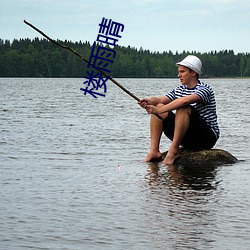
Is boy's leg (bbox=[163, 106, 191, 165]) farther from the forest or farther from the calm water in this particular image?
the forest

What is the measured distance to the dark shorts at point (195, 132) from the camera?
340 inches

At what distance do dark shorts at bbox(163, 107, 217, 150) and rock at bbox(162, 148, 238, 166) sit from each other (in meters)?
0.07

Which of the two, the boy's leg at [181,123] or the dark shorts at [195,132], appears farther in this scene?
the dark shorts at [195,132]

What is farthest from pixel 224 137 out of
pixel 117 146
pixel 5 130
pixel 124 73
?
pixel 124 73

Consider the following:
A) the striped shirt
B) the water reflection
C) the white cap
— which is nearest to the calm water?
the water reflection

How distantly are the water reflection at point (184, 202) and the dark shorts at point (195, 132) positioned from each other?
34 centimetres

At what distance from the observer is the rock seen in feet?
29.7

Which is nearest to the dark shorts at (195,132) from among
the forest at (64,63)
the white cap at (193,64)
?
the white cap at (193,64)

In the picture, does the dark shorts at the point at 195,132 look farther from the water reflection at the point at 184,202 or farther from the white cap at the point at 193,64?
the white cap at the point at 193,64

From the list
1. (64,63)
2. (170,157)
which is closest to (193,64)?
(170,157)

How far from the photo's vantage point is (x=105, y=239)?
504 cm

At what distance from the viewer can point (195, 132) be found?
875 centimetres

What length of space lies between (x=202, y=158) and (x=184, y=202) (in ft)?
9.17

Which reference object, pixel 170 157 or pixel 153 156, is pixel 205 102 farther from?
pixel 153 156
